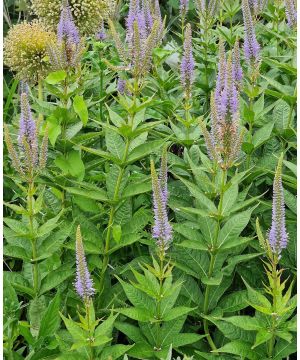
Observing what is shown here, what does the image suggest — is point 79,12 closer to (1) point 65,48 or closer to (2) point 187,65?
(1) point 65,48

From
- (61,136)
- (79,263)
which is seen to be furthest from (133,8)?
(79,263)

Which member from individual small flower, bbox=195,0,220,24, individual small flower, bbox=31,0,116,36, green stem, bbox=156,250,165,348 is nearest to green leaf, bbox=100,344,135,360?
green stem, bbox=156,250,165,348

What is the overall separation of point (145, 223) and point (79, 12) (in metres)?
1.10

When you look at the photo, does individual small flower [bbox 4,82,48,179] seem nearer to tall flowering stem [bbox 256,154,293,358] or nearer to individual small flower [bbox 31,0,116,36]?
tall flowering stem [bbox 256,154,293,358]

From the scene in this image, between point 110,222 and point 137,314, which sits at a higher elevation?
point 110,222

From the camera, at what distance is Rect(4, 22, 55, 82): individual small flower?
276 cm

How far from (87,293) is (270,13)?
79.4 inches

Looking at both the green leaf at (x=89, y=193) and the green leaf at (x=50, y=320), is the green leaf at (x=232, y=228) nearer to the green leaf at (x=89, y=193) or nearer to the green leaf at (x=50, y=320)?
the green leaf at (x=89, y=193)

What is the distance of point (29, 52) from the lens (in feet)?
9.11

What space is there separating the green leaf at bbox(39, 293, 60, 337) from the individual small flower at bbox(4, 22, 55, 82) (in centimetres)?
103

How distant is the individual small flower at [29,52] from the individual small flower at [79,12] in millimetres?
109

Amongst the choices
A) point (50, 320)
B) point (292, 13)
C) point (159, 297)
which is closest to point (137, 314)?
point (159, 297)

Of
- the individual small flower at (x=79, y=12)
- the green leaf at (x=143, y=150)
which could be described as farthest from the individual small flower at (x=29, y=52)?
the green leaf at (x=143, y=150)

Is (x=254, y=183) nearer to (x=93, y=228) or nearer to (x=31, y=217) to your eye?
(x=93, y=228)
